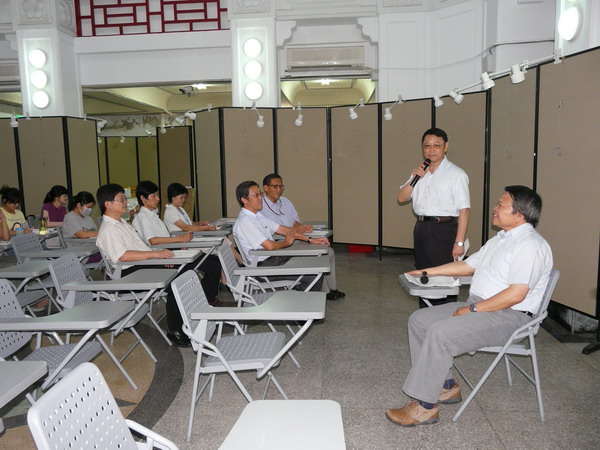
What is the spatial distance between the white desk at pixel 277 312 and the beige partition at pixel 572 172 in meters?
2.28

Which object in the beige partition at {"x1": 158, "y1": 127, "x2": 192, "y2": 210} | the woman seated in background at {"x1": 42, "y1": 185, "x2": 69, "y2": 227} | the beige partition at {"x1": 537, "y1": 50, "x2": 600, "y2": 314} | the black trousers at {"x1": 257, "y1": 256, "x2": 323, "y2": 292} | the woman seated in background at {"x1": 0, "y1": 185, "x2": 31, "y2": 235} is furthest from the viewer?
the beige partition at {"x1": 158, "y1": 127, "x2": 192, "y2": 210}

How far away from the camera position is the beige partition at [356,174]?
6.86 meters

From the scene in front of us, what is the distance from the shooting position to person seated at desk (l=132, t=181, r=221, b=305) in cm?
440

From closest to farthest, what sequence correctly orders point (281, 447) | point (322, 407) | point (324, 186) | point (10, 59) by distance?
point (281, 447), point (322, 407), point (324, 186), point (10, 59)

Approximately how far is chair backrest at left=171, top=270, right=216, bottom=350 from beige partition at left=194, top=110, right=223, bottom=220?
178 inches

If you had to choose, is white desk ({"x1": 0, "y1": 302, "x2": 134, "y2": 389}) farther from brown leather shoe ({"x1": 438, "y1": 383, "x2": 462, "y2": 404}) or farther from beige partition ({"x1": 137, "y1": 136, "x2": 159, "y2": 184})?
beige partition ({"x1": 137, "y1": 136, "x2": 159, "y2": 184})

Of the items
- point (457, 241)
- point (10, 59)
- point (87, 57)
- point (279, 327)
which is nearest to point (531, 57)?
point (457, 241)

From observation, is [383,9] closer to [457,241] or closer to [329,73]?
[329,73]

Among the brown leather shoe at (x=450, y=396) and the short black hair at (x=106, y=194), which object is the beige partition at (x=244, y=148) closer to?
the short black hair at (x=106, y=194)

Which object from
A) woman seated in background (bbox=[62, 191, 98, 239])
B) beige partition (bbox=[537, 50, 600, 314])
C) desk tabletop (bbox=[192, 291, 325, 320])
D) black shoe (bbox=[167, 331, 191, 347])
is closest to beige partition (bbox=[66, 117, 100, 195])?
woman seated in background (bbox=[62, 191, 98, 239])

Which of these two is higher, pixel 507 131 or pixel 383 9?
pixel 383 9

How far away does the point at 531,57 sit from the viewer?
6430mm

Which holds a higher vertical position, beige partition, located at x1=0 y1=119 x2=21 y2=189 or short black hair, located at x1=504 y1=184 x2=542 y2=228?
beige partition, located at x1=0 y1=119 x2=21 y2=189

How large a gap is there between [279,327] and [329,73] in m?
5.37
